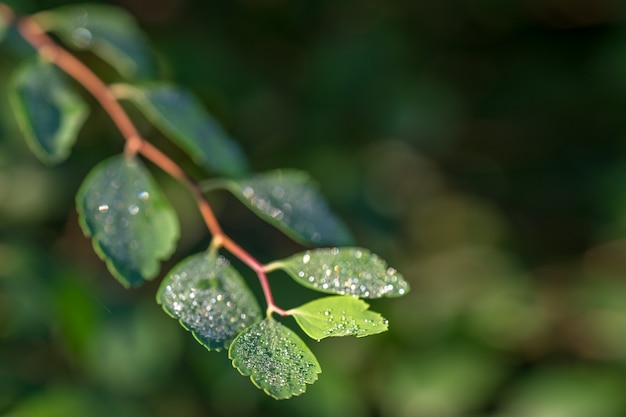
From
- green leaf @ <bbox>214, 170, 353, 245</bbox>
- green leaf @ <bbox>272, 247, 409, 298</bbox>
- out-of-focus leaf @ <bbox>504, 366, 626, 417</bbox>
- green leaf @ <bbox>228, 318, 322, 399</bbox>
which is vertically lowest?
green leaf @ <bbox>228, 318, 322, 399</bbox>

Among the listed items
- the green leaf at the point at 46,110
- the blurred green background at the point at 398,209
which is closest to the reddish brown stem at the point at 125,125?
the green leaf at the point at 46,110

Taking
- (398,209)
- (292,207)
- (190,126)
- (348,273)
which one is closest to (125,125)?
(190,126)

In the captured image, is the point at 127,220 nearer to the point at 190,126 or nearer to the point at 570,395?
the point at 190,126

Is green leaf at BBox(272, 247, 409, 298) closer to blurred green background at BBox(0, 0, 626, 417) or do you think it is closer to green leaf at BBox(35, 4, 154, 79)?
green leaf at BBox(35, 4, 154, 79)

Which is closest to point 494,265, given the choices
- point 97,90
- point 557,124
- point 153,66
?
point 557,124

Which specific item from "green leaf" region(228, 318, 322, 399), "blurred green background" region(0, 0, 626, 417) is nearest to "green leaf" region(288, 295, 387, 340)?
"green leaf" region(228, 318, 322, 399)

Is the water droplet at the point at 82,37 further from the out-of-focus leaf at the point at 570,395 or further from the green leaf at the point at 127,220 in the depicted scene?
the out-of-focus leaf at the point at 570,395
